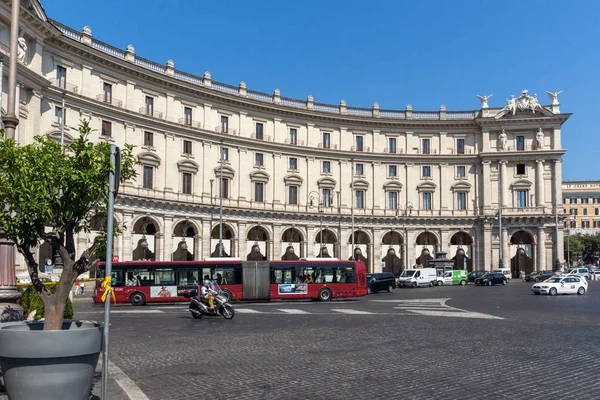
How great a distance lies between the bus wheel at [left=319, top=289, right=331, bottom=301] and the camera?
33969 millimetres

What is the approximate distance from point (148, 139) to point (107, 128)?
426cm

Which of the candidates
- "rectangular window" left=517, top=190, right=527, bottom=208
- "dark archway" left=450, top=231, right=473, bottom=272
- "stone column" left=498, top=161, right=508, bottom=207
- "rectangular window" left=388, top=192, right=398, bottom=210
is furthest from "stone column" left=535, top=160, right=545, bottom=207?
"rectangular window" left=388, top=192, right=398, bottom=210

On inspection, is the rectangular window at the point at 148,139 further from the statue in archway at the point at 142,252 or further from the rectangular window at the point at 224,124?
the statue in archway at the point at 142,252

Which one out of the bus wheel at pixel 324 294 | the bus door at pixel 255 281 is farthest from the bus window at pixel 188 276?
the bus wheel at pixel 324 294

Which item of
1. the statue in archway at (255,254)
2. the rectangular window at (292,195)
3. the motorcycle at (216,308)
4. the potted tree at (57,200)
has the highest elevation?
the rectangular window at (292,195)

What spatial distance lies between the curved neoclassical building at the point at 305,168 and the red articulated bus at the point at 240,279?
13462mm

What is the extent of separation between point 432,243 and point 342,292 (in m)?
36.7

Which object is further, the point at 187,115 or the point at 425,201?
the point at 425,201

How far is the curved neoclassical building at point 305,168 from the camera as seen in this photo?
48469 mm

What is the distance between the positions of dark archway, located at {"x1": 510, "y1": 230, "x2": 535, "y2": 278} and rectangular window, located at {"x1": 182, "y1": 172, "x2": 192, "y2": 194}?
38.0 meters

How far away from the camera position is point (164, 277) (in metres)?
32.2

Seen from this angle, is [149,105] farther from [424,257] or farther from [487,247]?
[487,247]

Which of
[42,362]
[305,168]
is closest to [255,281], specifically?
[42,362]

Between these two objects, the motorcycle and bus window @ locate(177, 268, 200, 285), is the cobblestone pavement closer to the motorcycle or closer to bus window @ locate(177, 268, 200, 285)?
the motorcycle
